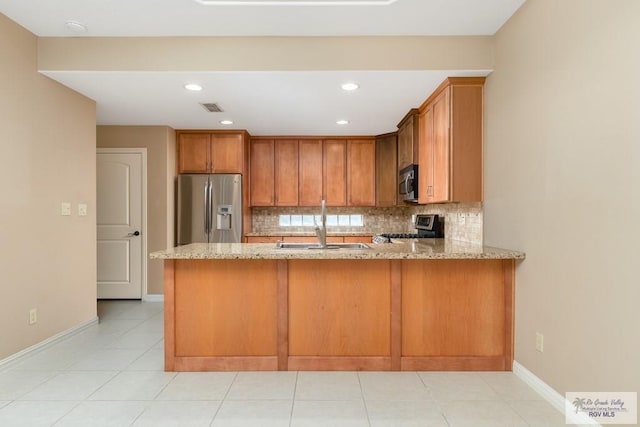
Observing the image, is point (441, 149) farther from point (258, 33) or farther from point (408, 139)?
point (258, 33)

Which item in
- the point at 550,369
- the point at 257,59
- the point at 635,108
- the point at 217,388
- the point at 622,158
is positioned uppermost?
the point at 257,59

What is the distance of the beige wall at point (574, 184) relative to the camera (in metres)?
1.62

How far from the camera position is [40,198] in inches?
116

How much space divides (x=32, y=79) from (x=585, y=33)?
379cm

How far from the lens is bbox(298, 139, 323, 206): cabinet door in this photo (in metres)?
5.38

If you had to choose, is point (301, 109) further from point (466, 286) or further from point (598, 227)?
point (598, 227)

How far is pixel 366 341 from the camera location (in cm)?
261

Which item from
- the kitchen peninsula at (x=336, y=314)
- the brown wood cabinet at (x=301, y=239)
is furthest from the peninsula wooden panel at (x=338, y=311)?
the brown wood cabinet at (x=301, y=239)

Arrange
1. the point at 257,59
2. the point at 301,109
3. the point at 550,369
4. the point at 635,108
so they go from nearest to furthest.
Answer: the point at 635,108 < the point at 550,369 < the point at 257,59 < the point at 301,109

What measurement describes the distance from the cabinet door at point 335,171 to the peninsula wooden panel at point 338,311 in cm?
283

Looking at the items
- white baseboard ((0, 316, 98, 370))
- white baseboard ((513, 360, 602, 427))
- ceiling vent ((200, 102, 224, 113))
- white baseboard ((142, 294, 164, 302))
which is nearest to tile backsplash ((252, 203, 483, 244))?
white baseboard ((142, 294, 164, 302))

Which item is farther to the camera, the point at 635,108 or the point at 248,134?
the point at 248,134

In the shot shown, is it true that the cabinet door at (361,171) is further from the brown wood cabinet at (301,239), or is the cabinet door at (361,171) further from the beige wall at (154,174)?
the beige wall at (154,174)

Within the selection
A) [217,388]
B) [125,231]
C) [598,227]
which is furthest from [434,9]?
[125,231]
